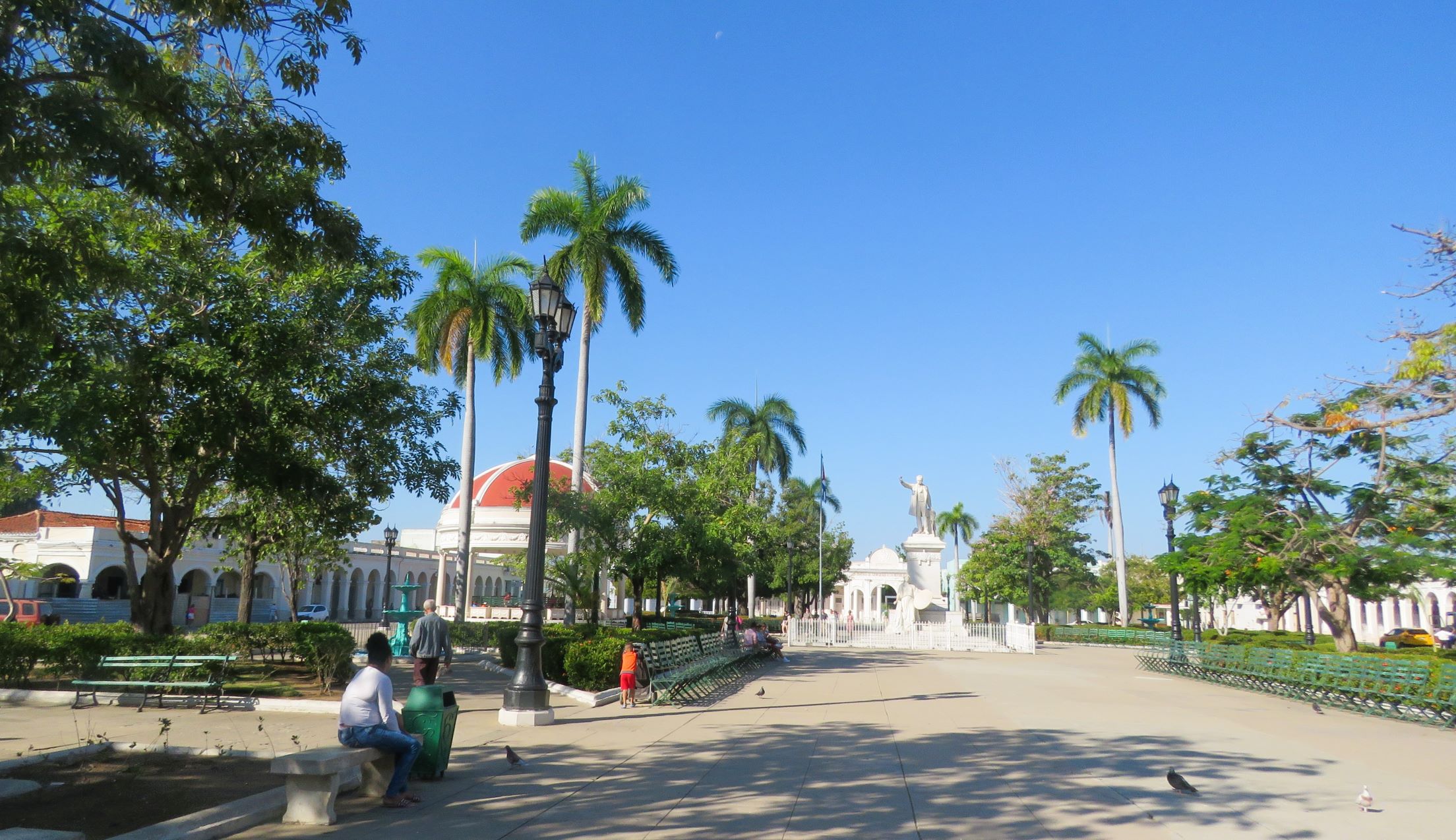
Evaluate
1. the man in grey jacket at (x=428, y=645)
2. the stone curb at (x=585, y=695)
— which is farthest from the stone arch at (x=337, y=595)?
the man in grey jacket at (x=428, y=645)

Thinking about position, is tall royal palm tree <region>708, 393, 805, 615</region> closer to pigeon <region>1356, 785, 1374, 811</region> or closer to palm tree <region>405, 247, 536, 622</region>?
palm tree <region>405, 247, 536, 622</region>

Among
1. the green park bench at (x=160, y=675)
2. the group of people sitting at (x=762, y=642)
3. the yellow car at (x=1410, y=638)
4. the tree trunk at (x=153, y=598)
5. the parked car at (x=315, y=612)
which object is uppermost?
the tree trunk at (x=153, y=598)

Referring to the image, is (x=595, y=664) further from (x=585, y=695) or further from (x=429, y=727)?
(x=429, y=727)

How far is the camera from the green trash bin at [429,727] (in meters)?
7.97

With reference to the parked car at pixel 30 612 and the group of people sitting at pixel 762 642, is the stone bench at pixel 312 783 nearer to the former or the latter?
the group of people sitting at pixel 762 642

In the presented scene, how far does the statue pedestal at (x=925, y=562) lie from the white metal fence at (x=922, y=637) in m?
5.18

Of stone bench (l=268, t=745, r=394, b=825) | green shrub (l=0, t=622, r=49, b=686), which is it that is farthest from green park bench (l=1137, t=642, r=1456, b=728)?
green shrub (l=0, t=622, r=49, b=686)

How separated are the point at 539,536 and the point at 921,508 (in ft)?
120

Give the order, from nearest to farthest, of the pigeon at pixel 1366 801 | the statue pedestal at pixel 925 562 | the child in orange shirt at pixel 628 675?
the pigeon at pixel 1366 801 < the child in orange shirt at pixel 628 675 < the statue pedestal at pixel 925 562

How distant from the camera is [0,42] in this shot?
21.4 ft

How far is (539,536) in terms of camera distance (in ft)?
41.0

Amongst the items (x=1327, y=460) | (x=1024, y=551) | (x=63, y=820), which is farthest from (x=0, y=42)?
(x=1024, y=551)

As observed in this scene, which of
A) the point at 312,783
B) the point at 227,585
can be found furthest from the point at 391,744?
the point at 227,585

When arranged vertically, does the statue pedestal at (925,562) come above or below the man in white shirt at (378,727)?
above
